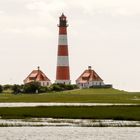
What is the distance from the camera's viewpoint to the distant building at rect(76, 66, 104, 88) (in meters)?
190

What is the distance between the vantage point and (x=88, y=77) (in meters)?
192

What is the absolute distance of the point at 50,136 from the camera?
49844 mm

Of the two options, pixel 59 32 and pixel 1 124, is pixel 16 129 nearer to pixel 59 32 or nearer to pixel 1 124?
pixel 1 124

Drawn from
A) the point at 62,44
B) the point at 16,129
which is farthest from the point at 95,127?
the point at 62,44

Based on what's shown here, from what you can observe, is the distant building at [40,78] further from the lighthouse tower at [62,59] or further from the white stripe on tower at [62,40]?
the white stripe on tower at [62,40]

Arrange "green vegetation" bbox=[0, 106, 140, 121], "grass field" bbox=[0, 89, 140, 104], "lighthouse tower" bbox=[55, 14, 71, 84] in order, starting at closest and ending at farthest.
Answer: "green vegetation" bbox=[0, 106, 140, 121], "grass field" bbox=[0, 89, 140, 104], "lighthouse tower" bbox=[55, 14, 71, 84]

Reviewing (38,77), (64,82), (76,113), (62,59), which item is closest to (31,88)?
(64,82)

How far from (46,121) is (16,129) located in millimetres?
7665

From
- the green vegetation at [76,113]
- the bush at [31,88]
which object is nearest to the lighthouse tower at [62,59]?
the bush at [31,88]

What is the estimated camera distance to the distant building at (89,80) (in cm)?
18962

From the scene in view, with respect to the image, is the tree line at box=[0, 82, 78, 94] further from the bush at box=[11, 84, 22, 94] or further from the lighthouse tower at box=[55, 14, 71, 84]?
the lighthouse tower at box=[55, 14, 71, 84]

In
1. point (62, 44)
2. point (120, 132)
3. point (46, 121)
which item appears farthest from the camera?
point (62, 44)

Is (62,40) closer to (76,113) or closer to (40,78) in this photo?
(40,78)

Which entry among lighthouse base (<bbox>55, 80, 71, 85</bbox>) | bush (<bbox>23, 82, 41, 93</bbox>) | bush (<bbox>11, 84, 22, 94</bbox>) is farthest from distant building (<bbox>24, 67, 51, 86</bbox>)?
bush (<bbox>23, 82, 41, 93</bbox>)
